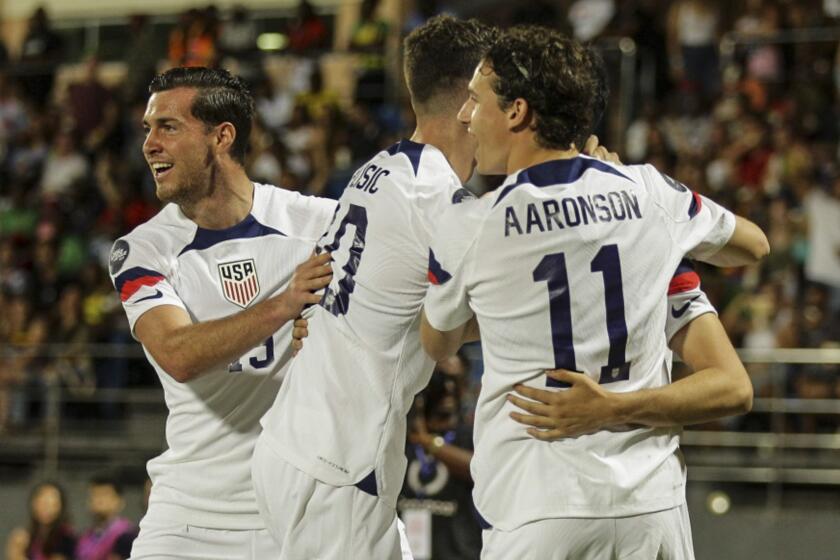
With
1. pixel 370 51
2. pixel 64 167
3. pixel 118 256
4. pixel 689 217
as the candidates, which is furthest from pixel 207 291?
pixel 64 167

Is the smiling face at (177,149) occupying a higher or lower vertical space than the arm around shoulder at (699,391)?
higher

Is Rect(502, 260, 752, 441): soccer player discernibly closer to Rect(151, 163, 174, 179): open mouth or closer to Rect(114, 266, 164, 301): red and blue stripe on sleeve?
Rect(114, 266, 164, 301): red and blue stripe on sleeve

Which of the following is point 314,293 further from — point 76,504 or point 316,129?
point 316,129

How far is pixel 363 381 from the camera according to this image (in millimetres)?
4016

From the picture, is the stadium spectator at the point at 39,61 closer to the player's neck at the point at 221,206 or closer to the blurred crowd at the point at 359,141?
the blurred crowd at the point at 359,141

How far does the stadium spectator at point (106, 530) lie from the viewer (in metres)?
→ 9.44

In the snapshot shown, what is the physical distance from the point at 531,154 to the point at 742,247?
69 centimetres

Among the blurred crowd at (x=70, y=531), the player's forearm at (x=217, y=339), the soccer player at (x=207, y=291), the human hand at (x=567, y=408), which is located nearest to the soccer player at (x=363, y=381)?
the player's forearm at (x=217, y=339)

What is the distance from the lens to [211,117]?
16.6ft

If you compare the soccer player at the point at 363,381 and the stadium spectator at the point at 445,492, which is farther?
the stadium spectator at the point at 445,492

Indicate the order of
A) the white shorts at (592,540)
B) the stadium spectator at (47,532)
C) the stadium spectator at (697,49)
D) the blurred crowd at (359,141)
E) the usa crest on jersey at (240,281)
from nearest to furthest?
the white shorts at (592,540) → the usa crest on jersey at (240,281) → the stadium spectator at (47,532) → the blurred crowd at (359,141) → the stadium spectator at (697,49)

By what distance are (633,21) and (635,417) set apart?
9.84 metres

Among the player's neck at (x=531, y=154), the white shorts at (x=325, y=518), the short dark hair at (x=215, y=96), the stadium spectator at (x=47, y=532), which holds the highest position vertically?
the short dark hair at (x=215, y=96)

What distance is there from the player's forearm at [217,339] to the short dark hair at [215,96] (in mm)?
871
